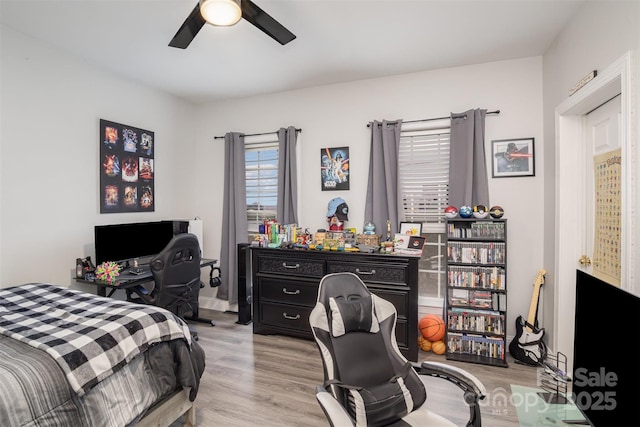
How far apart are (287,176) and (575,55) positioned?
2916 millimetres

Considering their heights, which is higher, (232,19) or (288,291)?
(232,19)

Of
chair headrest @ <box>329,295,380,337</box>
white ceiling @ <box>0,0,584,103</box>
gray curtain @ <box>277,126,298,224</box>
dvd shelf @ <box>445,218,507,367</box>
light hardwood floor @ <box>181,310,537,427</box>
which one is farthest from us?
gray curtain @ <box>277,126,298,224</box>

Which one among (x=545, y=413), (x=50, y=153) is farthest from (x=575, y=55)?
(x=50, y=153)

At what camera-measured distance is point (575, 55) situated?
239 centimetres

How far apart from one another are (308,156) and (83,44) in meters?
2.44

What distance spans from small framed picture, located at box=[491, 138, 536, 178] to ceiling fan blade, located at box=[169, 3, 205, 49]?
9.41ft

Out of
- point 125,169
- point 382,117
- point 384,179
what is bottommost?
point 384,179

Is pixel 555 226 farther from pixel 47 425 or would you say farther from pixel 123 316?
pixel 47 425

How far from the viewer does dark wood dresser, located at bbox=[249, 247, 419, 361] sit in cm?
297

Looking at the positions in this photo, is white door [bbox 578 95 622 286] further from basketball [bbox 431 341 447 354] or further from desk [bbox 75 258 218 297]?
desk [bbox 75 258 218 297]

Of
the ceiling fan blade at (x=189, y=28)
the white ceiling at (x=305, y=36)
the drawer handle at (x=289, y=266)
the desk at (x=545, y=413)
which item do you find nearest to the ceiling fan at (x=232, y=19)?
the ceiling fan blade at (x=189, y=28)

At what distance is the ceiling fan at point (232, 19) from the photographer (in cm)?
183

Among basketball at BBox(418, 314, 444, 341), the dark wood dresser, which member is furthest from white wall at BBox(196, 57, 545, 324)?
basketball at BBox(418, 314, 444, 341)

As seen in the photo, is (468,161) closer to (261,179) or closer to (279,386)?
(261,179)
